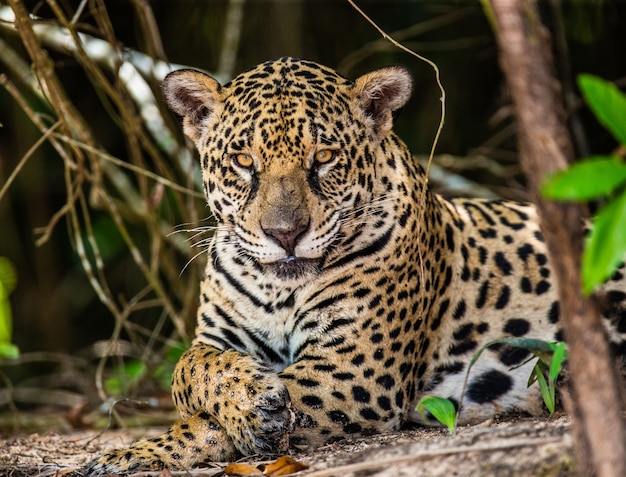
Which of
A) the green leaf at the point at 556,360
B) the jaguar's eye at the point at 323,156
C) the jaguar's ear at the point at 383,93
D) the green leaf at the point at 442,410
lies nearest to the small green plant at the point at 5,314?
the jaguar's eye at the point at 323,156

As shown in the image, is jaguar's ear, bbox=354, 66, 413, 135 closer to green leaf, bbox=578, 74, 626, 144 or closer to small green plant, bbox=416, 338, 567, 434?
small green plant, bbox=416, 338, 567, 434

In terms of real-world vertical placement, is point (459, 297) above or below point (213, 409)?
above

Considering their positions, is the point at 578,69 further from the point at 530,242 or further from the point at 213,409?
the point at 213,409

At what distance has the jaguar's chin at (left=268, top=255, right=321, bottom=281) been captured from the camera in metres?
4.85

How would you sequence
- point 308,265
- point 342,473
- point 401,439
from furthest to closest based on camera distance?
point 308,265
point 401,439
point 342,473

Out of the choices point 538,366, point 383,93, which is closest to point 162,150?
point 383,93

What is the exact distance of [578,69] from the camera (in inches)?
421

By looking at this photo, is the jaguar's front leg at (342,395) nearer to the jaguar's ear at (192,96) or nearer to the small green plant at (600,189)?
the jaguar's ear at (192,96)

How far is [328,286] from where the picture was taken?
5090 millimetres

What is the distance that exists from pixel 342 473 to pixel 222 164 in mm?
2034

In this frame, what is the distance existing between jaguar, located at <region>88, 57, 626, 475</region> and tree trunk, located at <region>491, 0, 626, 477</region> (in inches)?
78.5

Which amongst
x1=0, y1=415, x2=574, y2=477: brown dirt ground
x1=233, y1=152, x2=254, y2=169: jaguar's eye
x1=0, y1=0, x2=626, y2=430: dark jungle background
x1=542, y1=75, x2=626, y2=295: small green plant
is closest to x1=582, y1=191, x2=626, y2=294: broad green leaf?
x1=542, y1=75, x2=626, y2=295: small green plant

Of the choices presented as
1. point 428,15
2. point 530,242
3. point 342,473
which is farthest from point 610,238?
point 428,15

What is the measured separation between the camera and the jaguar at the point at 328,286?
15.1ft
